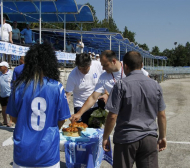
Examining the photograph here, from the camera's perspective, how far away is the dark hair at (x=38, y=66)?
2574 mm

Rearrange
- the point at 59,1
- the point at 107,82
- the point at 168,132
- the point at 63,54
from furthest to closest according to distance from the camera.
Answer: the point at 59,1
the point at 63,54
the point at 168,132
the point at 107,82

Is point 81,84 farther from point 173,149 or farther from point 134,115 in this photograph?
point 173,149

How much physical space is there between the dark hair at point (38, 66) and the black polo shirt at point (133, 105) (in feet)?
2.25

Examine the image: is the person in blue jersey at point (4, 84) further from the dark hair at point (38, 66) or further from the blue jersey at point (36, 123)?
the blue jersey at point (36, 123)

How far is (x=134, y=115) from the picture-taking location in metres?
2.85

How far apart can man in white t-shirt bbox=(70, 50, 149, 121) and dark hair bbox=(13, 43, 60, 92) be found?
1762 mm

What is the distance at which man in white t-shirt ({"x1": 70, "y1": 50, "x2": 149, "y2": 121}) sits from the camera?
4352 mm

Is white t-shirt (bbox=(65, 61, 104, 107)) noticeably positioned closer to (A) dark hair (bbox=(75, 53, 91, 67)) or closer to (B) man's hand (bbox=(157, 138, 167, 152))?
(A) dark hair (bbox=(75, 53, 91, 67))

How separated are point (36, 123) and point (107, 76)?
2124 mm

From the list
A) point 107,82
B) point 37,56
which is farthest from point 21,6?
point 37,56

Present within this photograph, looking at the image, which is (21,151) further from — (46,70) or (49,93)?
(46,70)

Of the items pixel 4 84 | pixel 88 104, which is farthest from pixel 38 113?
pixel 4 84

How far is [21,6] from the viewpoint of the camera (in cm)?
1806

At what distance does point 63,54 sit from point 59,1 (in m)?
3.51
